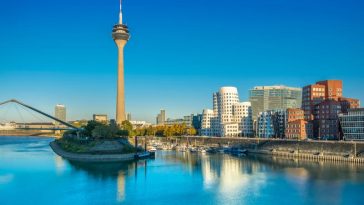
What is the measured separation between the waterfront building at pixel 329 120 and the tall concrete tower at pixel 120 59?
162ft

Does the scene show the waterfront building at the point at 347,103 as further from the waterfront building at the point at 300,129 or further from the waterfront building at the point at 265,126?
the waterfront building at the point at 265,126

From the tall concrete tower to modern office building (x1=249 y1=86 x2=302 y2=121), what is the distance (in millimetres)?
65466

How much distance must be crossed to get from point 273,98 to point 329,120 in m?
78.7

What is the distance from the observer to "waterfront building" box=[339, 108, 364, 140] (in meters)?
67.1

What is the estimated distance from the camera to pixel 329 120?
78375 mm

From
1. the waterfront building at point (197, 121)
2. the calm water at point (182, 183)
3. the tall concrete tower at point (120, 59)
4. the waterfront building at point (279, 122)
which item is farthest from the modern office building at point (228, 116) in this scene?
the calm water at point (182, 183)

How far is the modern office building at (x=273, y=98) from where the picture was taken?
6097 inches

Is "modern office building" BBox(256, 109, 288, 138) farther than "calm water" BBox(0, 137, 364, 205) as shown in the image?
Yes

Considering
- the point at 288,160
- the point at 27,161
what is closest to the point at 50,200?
the point at 27,161

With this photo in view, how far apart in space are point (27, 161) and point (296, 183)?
138 ft

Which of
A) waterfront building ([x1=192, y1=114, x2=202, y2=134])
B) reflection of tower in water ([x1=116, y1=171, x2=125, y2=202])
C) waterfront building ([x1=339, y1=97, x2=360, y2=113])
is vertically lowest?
reflection of tower in water ([x1=116, y1=171, x2=125, y2=202])

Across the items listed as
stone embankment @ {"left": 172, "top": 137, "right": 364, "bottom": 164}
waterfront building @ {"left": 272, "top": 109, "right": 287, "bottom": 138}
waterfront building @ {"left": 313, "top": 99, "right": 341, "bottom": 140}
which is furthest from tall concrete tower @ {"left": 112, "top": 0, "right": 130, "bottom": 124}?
waterfront building @ {"left": 313, "top": 99, "right": 341, "bottom": 140}

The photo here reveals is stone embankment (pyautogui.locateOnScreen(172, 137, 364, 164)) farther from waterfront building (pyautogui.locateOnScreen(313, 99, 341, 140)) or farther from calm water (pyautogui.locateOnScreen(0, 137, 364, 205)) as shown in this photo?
waterfront building (pyautogui.locateOnScreen(313, 99, 341, 140))

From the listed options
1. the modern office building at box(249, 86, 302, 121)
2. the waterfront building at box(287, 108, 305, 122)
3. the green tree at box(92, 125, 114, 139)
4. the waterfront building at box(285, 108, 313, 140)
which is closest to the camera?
the green tree at box(92, 125, 114, 139)
